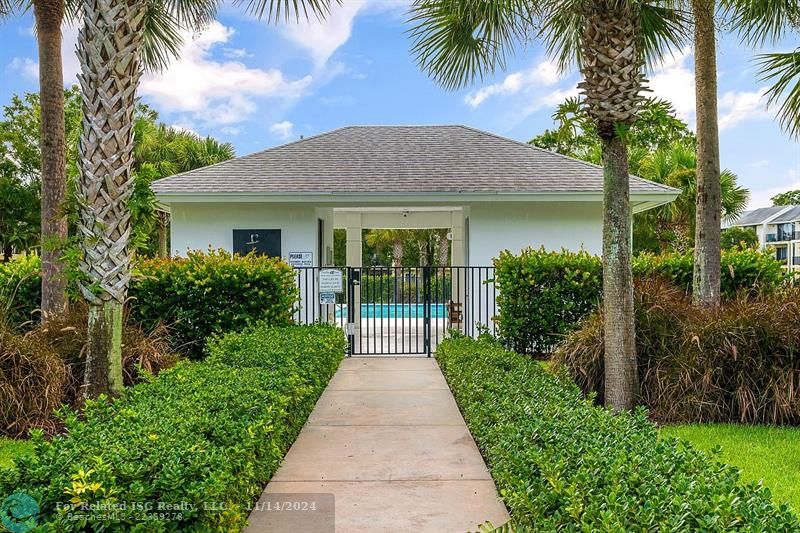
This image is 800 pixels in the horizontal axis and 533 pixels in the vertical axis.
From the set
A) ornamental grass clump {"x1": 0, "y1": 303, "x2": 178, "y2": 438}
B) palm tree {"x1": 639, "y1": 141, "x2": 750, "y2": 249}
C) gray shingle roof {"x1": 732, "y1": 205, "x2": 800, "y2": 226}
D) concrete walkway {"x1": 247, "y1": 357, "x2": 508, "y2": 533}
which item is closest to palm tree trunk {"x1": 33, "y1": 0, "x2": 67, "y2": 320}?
ornamental grass clump {"x1": 0, "y1": 303, "x2": 178, "y2": 438}

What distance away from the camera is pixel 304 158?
15.0m

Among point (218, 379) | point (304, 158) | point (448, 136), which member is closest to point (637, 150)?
point (448, 136)

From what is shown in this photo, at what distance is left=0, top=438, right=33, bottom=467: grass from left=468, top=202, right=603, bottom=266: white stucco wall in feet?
31.3

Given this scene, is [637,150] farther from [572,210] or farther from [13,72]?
[13,72]

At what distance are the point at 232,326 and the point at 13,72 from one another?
1478 centimetres

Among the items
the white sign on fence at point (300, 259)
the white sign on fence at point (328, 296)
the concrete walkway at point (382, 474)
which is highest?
the white sign on fence at point (300, 259)

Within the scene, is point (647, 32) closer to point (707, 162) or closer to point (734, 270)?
point (707, 162)

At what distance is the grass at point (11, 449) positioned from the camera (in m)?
5.62

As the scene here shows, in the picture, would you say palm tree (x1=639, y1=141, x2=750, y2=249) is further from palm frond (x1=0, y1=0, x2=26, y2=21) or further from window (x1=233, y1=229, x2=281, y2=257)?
palm frond (x1=0, y1=0, x2=26, y2=21)

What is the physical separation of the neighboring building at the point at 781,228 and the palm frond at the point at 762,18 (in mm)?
54555

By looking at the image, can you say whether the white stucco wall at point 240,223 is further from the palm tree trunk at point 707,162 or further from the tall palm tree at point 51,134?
the palm tree trunk at point 707,162

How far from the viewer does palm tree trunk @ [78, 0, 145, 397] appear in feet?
19.2

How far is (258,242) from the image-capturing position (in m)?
13.4

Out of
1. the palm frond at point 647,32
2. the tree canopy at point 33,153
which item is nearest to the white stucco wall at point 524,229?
the palm frond at point 647,32
